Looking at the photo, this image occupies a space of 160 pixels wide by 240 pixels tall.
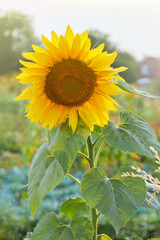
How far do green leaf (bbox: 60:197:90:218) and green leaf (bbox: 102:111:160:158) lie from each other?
0.35 metres

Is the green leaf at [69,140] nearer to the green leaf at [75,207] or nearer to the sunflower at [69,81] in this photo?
the sunflower at [69,81]

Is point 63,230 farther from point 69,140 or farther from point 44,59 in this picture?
point 44,59

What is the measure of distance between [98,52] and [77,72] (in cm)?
8

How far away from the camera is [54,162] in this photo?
3.57 feet

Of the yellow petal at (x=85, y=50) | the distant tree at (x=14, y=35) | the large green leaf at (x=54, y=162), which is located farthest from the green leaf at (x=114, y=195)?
the distant tree at (x=14, y=35)

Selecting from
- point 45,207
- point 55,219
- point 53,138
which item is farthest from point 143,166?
point 53,138

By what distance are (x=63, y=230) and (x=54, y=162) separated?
221mm

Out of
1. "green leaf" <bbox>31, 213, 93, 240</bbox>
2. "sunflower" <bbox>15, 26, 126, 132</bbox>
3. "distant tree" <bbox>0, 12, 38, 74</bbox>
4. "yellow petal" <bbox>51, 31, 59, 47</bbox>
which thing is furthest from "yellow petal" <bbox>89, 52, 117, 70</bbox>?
"distant tree" <bbox>0, 12, 38, 74</bbox>

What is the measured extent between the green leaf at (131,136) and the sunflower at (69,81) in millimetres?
48

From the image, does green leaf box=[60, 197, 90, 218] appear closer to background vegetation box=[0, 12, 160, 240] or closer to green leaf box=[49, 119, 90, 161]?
background vegetation box=[0, 12, 160, 240]

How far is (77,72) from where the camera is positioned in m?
0.98

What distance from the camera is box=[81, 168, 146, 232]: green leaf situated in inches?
36.1

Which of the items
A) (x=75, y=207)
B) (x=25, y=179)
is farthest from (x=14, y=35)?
(x=75, y=207)

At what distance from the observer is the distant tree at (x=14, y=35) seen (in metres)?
19.2
